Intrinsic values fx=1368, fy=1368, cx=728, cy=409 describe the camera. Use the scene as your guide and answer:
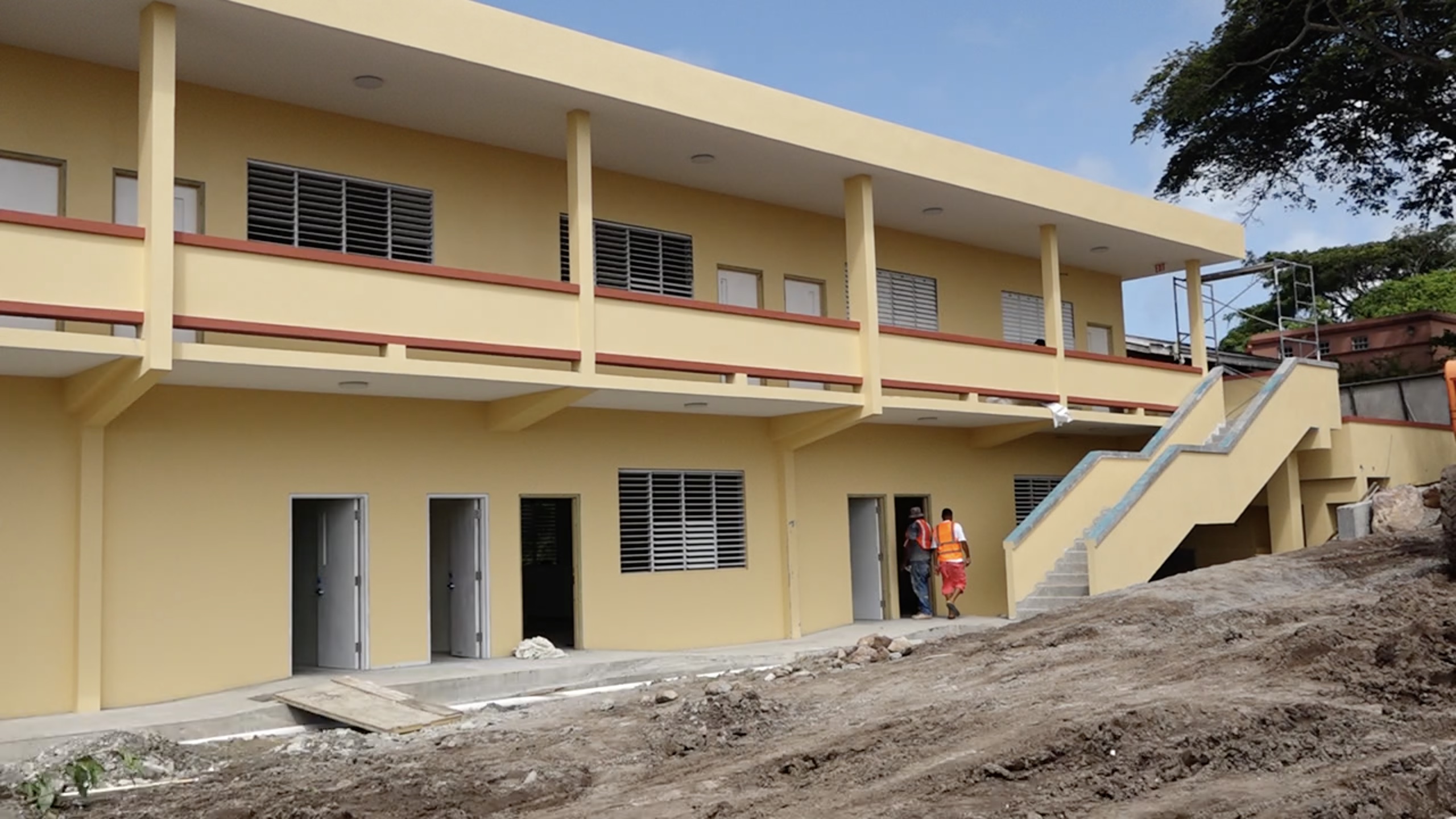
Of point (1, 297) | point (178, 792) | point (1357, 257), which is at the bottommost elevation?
point (178, 792)

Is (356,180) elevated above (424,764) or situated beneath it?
elevated above

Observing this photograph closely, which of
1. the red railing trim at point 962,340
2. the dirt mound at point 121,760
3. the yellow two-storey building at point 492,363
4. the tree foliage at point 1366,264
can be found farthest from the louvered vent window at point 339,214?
the tree foliage at point 1366,264

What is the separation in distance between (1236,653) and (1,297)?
35.8 feet

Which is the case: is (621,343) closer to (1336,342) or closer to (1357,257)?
(1336,342)

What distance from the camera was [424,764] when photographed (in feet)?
34.3

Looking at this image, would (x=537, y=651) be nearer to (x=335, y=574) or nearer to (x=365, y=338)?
(x=335, y=574)

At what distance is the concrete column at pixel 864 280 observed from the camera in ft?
61.1

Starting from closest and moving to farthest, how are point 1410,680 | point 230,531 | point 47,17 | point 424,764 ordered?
point 1410,680
point 424,764
point 47,17
point 230,531

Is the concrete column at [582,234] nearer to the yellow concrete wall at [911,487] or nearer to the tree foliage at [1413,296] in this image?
the yellow concrete wall at [911,487]

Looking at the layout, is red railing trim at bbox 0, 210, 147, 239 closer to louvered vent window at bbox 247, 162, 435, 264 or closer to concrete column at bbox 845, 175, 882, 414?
louvered vent window at bbox 247, 162, 435, 264

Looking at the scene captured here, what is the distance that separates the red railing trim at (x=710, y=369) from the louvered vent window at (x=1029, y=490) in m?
6.34

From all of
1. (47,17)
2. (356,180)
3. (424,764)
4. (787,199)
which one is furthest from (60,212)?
(787,199)

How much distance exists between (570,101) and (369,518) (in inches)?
208

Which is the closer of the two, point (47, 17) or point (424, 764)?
point (424, 764)
